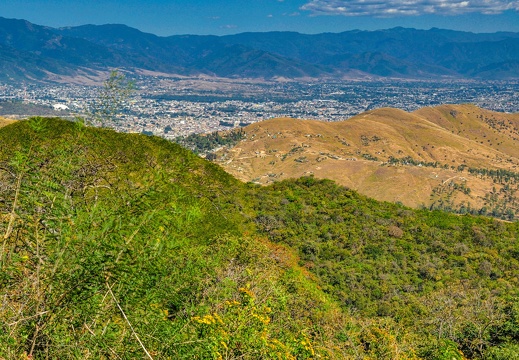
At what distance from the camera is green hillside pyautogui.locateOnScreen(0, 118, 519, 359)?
4398 millimetres

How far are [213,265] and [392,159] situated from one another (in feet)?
387

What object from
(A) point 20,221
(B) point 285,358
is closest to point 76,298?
(A) point 20,221

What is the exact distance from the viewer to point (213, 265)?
11.3 meters

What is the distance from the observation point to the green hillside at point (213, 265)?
440 cm

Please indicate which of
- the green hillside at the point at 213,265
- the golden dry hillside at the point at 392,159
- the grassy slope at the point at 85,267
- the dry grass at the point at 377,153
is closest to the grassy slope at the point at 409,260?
the green hillside at the point at 213,265

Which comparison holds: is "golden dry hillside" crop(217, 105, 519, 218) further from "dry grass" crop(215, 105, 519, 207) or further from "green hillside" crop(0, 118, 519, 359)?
"green hillside" crop(0, 118, 519, 359)

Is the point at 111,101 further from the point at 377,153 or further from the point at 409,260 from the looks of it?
the point at 377,153

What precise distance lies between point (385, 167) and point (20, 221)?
102 metres

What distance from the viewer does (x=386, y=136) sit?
5620 inches

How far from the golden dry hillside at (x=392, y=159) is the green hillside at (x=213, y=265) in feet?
178

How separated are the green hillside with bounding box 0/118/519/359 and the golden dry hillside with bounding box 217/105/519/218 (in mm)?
54282

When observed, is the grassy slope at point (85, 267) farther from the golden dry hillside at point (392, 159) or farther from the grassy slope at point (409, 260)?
the golden dry hillside at point (392, 159)

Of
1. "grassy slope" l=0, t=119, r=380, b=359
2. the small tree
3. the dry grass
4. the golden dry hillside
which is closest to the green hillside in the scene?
"grassy slope" l=0, t=119, r=380, b=359

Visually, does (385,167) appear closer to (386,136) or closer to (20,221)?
(386,136)
